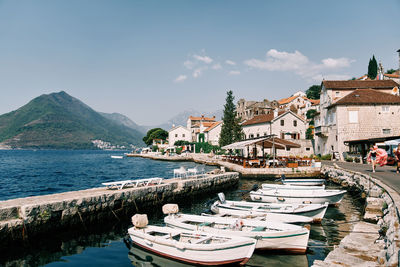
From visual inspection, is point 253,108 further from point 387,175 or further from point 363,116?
A: point 387,175

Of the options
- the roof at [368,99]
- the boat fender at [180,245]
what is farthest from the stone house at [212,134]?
the boat fender at [180,245]

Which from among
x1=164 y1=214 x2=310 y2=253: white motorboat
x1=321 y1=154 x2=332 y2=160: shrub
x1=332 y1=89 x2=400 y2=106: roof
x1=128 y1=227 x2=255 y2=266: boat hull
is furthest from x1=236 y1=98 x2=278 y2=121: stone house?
x1=128 y1=227 x2=255 y2=266: boat hull

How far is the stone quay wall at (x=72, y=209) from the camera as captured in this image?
9.53 meters

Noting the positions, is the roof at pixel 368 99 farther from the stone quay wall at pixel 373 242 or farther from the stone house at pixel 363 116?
the stone quay wall at pixel 373 242

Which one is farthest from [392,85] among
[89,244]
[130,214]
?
[89,244]

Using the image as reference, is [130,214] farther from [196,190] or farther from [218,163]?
[218,163]

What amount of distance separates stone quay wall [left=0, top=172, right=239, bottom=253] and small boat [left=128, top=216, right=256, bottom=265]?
3.83 metres

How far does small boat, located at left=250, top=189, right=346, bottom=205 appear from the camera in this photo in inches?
567

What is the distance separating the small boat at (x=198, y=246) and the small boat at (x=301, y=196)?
24.0ft

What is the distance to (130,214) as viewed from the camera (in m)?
13.7

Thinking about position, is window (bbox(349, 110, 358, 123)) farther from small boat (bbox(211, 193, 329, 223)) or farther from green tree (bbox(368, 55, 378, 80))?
green tree (bbox(368, 55, 378, 80))

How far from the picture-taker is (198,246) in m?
7.51

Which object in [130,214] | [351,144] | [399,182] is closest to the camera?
[130,214]

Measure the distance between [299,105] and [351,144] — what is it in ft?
208
